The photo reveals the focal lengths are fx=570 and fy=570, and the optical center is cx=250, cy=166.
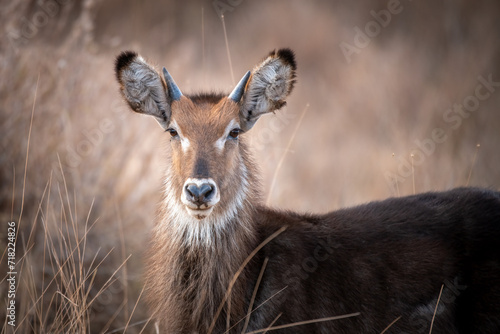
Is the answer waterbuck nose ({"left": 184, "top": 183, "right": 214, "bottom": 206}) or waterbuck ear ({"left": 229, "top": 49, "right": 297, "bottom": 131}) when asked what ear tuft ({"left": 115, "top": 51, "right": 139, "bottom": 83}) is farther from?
waterbuck nose ({"left": 184, "top": 183, "right": 214, "bottom": 206})

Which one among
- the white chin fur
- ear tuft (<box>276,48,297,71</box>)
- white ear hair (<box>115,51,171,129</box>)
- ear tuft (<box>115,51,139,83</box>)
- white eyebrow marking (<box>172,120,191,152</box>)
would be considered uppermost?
ear tuft (<box>276,48,297,71</box>)

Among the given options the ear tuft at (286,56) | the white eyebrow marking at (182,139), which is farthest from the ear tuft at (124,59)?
the ear tuft at (286,56)

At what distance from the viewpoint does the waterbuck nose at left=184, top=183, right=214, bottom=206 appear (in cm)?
381

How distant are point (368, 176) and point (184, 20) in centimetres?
863

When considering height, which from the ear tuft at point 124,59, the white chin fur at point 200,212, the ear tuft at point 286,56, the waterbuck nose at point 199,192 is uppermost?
the ear tuft at point 286,56

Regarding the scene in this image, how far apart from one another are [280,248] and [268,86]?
1.27 metres

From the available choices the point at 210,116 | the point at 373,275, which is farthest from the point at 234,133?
the point at 373,275

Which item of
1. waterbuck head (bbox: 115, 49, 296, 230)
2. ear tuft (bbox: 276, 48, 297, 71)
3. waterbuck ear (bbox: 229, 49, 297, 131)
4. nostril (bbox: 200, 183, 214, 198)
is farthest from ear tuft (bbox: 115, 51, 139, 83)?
nostril (bbox: 200, 183, 214, 198)

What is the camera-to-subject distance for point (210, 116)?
4.29 metres

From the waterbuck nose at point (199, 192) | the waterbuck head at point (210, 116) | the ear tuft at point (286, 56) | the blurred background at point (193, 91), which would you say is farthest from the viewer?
the blurred background at point (193, 91)

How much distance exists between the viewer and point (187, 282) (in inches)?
163

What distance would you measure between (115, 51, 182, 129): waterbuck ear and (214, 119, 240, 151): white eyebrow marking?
0.47m

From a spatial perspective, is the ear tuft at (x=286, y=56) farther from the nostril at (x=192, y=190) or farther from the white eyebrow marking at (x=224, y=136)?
the nostril at (x=192, y=190)

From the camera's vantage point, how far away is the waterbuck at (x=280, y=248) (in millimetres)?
3945
